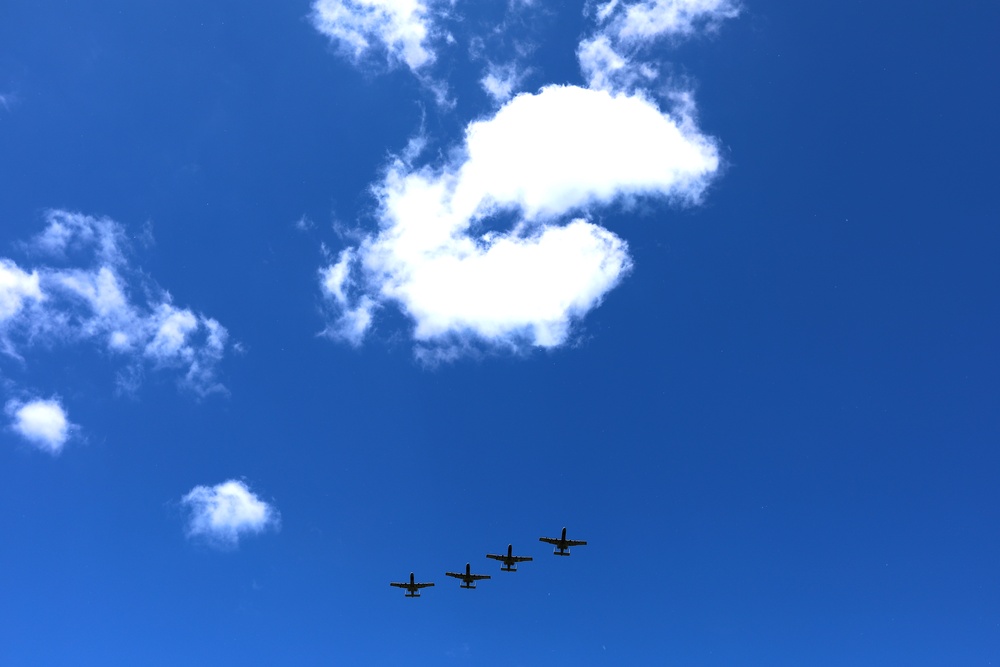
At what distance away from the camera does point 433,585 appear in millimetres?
165375

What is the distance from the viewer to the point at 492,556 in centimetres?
15950

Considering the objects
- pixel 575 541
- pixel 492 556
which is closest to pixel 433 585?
pixel 492 556

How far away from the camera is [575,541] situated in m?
157

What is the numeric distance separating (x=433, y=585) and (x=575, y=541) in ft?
97.6

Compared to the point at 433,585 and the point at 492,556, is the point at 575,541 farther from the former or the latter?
the point at 433,585

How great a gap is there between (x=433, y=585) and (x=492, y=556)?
577 inches
